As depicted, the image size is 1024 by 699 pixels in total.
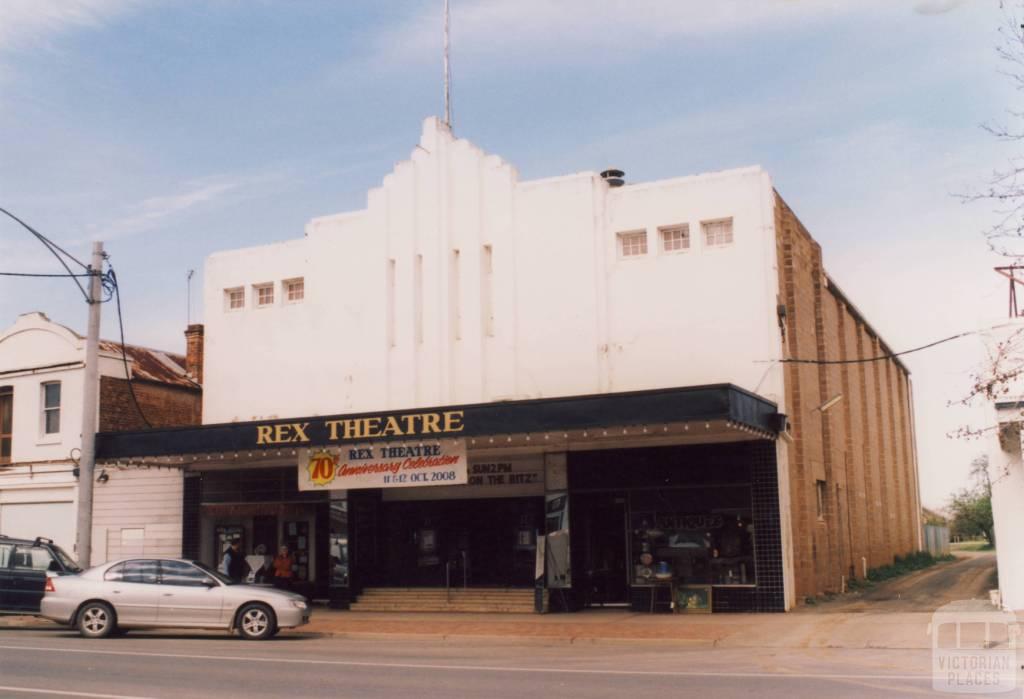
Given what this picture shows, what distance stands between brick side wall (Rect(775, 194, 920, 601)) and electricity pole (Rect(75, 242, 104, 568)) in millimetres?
14360

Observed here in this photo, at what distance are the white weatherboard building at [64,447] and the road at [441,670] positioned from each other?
400 inches

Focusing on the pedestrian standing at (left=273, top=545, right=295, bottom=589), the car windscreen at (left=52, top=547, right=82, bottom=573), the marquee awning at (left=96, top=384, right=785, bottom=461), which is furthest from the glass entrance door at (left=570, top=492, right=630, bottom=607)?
the car windscreen at (left=52, top=547, right=82, bottom=573)

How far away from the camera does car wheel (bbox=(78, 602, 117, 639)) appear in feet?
62.0

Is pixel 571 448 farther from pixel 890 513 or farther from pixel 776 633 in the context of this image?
pixel 890 513

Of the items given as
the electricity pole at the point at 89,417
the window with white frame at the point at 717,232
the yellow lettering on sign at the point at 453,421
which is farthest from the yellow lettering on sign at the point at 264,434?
the window with white frame at the point at 717,232

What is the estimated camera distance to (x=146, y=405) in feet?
98.8

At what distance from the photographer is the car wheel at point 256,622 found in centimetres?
1886

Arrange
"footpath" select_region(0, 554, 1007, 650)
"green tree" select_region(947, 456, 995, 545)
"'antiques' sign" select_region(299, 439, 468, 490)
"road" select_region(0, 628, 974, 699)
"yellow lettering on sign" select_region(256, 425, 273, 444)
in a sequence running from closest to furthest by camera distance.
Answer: "road" select_region(0, 628, 974, 699)
"footpath" select_region(0, 554, 1007, 650)
"'antiques' sign" select_region(299, 439, 468, 490)
"yellow lettering on sign" select_region(256, 425, 273, 444)
"green tree" select_region(947, 456, 995, 545)

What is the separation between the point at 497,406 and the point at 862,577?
48.7 feet

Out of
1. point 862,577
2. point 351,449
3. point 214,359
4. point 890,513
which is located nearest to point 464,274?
point 351,449

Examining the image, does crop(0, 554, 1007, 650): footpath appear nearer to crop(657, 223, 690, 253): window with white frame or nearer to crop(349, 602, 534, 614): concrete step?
crop(349, 602, 534, 614): concrete step

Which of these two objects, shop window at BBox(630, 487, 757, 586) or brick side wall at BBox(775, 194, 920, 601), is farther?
brick side wall at BBox(775, 194, 920, 601)

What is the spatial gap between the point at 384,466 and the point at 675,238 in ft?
26.1

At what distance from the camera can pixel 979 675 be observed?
12797mm
